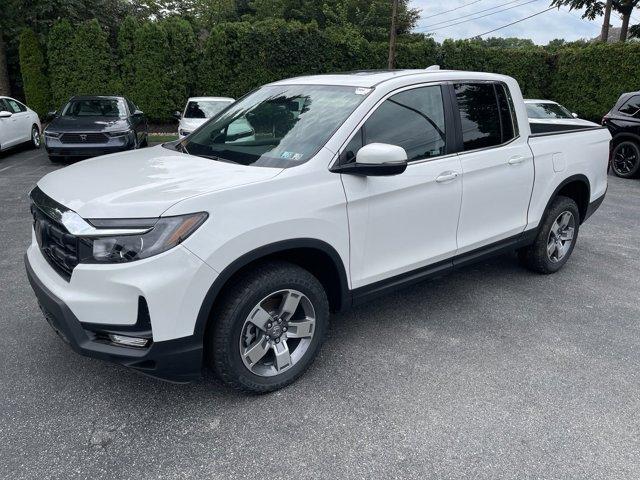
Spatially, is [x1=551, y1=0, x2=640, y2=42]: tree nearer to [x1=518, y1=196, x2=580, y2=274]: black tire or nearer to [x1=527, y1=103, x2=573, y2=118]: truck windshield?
[x1=527, y1=103, x2=573, y2=118]: truck windshield

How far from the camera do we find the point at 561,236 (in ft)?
16.1

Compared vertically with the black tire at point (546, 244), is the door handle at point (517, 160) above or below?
above

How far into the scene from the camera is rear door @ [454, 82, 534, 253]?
12.2 feet

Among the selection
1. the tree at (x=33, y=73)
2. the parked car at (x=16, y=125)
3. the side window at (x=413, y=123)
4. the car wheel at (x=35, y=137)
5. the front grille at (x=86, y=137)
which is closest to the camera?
the side window at (x=413, y=123)

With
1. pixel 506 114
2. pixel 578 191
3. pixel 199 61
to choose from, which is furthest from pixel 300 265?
pixel 199 61

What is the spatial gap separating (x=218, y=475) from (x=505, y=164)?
3.03 m

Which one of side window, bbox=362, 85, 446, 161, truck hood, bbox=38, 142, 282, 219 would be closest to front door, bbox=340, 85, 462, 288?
side window, bbox=362, 85, 446, 161

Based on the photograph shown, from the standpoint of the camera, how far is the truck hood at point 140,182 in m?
2.47

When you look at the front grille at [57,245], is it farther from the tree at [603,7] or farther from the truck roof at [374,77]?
the tree at [603,7]

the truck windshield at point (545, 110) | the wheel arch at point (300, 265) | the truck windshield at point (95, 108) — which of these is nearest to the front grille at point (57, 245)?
the wheel arch at point (300, 265)

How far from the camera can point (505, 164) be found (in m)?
3.94

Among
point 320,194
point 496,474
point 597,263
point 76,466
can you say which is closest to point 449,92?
point 320,194

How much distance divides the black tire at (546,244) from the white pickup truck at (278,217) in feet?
1.33

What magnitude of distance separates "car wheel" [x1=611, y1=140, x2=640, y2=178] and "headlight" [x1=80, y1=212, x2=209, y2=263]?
35.3 feet
